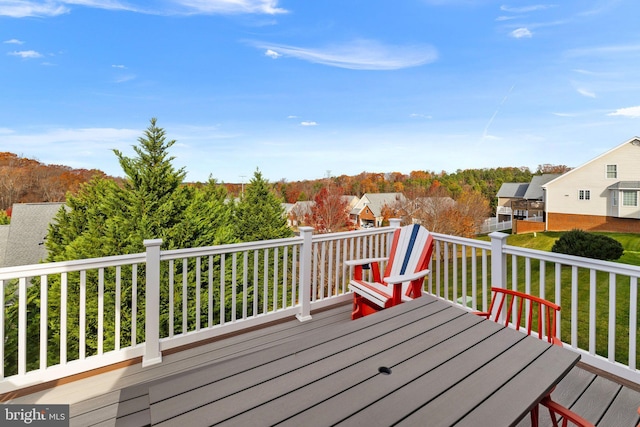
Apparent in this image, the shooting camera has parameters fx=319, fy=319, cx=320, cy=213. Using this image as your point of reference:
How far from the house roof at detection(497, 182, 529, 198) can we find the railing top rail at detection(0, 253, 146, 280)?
29809 millimetres

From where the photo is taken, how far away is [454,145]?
2067 cm

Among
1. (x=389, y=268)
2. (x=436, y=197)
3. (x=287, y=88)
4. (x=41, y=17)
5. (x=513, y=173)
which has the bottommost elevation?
(x=389, y=268)

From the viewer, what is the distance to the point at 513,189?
89.2ft

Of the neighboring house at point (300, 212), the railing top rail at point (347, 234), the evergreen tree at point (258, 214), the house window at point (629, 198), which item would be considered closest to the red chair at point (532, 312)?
the railing top rail at point (347, 234)

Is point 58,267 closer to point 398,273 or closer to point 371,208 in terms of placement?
point 398,273

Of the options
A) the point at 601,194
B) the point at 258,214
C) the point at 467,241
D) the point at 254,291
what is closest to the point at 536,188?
the point at 601,194

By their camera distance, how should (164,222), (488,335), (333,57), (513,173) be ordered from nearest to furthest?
(488,335) < (164,222) < (333,57) < (513,173)

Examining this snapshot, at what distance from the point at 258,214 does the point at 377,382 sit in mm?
13217

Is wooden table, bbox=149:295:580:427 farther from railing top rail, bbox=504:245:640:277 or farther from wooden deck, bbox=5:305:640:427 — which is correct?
railing top rail, bbox=504:245:640:277

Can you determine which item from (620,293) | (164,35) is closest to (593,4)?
(620,293)

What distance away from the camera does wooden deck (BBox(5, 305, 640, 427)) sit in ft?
6.77

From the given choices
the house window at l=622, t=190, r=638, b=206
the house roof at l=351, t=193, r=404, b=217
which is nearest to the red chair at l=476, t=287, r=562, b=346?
the house window at l=622, t=190, r=638, b=206

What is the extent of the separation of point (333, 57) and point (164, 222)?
412 inches

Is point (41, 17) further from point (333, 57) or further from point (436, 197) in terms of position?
point (436, 197)
